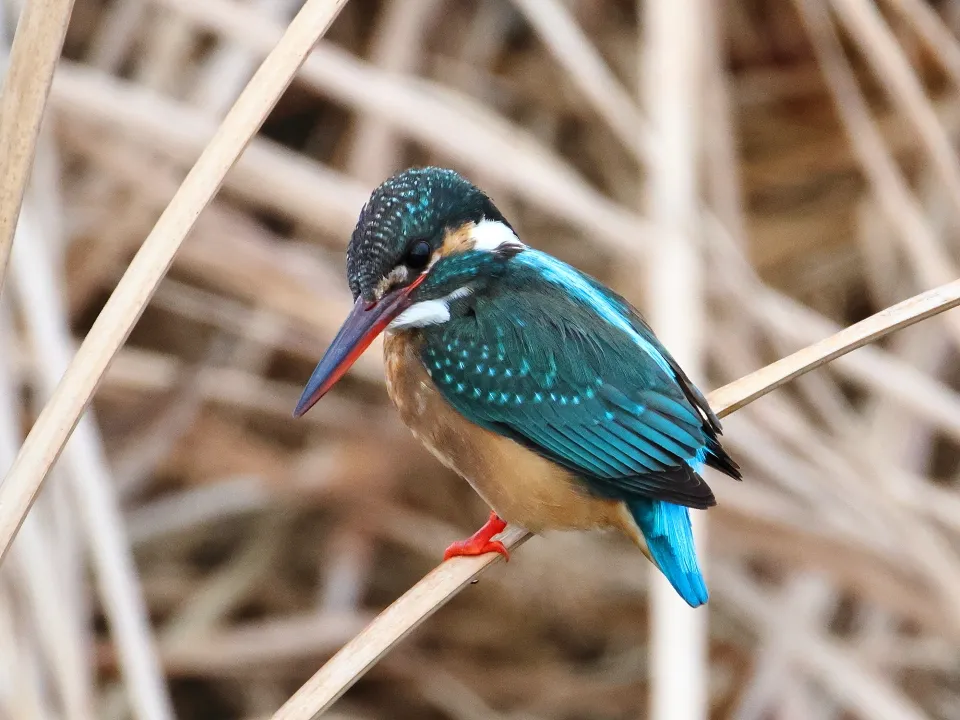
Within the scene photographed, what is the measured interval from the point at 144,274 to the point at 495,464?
1.88ft

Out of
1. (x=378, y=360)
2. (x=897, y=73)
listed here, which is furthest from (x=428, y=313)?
(x=897, y=73)

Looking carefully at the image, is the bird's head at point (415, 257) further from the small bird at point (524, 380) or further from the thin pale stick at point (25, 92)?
the thin pale stick at point (25, 92)

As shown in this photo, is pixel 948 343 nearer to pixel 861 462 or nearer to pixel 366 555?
pixel 861 462

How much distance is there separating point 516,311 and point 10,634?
0.81m

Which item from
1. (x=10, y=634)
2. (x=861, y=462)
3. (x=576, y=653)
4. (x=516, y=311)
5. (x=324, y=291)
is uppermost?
(x=516, y=311)

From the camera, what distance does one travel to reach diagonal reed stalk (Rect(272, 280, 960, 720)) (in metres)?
1.02

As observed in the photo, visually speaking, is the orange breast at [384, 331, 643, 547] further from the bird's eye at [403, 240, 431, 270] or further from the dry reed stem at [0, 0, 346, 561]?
the dry reed stem at [0, 0, 346, 561]

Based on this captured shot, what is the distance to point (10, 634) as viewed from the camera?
1566 millimetres

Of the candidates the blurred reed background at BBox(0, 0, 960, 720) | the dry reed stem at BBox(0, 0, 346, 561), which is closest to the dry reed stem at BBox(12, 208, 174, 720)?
the blurred reed background at BBox(0, 0, 960, 720)

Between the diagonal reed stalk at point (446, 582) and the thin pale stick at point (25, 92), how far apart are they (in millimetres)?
442

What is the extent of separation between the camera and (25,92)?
0.88m

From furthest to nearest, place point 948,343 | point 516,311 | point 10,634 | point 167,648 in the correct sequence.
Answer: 1. point 948,343
2. point 167,648
3. point 10,634
4. point 516,311

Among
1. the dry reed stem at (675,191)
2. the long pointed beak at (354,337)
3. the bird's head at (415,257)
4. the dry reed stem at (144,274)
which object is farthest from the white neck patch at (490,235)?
the dry reed stem at (144,274)

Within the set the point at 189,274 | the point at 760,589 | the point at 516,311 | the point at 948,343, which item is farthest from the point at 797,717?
the point at 189,274
